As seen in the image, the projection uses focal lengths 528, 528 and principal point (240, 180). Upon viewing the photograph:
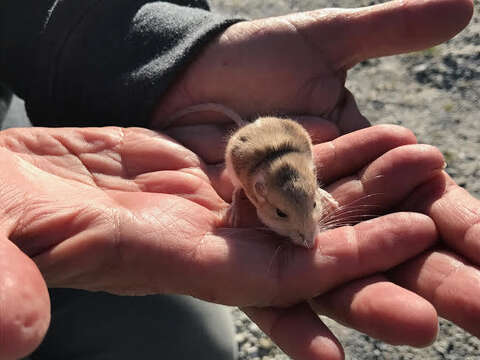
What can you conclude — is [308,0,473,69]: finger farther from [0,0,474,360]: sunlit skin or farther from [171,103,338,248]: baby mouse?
[171,103,338,248]: baby mouse

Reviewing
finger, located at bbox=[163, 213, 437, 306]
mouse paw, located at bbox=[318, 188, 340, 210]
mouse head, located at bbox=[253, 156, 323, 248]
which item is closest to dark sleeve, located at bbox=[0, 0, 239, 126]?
mouse head, located at bbox=[253, 156, 323, 248]

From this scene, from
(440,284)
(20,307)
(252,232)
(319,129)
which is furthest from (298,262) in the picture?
(319,129)

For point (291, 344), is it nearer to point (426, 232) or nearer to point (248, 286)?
point (248, 286)

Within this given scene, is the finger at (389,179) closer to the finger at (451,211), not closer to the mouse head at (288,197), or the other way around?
the finger at (451,211)

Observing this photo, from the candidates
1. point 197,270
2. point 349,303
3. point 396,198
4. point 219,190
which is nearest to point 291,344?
point 349,303

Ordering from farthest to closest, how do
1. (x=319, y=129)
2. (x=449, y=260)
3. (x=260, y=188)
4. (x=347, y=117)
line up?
(x=347, y=117)
(x=319, y=129)
(x=260, y=188)
(x=449, y=260)

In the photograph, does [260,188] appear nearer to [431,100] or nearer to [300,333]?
[300,333]

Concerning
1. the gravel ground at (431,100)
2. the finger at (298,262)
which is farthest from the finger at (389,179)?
the gravel ground at (431,100)
